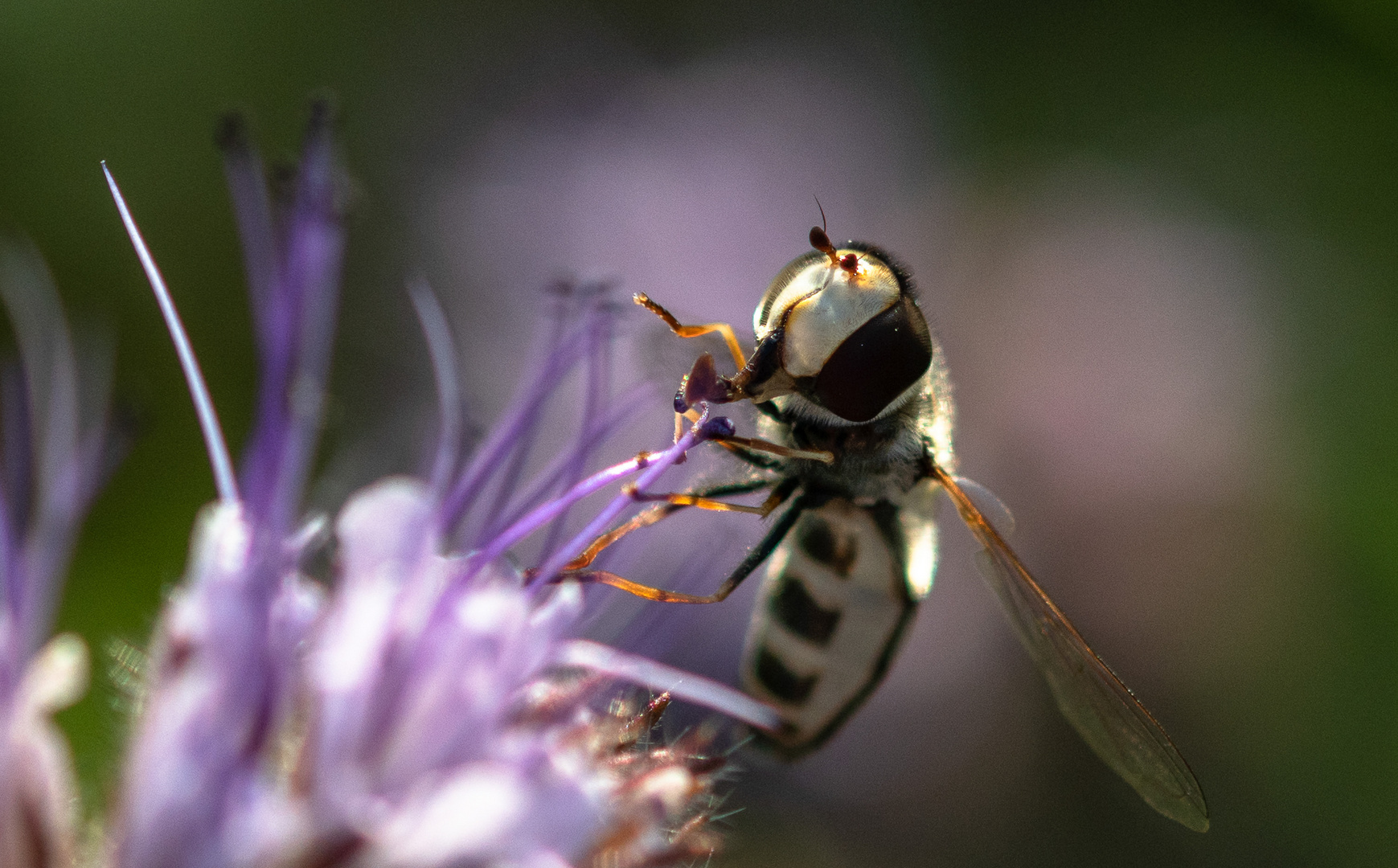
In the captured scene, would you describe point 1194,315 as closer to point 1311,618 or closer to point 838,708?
point 1311,618

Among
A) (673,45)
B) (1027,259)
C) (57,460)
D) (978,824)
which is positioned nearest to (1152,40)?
(1027,259)

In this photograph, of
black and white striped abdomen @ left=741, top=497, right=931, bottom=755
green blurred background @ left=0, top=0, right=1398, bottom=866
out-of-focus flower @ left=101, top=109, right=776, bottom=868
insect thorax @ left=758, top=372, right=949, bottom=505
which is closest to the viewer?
out-of-focus flower @ left=101, top=109, right=776, bottom=868

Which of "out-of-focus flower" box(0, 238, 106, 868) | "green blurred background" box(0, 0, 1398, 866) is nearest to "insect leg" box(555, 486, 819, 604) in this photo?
"out-of-focus flower" box(0, 238, 106, 868)

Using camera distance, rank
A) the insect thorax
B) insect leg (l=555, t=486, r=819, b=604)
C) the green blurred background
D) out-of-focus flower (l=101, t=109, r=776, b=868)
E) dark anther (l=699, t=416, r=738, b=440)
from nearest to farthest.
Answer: out-of-focus flower (l=101, t=109, r=776, b=868), dark anther (l=699, t=416, r=738, b=440), insect leg (l=555, t=486, r=819, b=604), the insect thorax, the green blurred background

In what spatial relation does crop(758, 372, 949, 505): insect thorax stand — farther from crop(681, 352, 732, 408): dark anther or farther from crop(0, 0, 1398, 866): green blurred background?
crop(0, 0, 1398, 866): green blurred background

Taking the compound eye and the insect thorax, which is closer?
the compound eye

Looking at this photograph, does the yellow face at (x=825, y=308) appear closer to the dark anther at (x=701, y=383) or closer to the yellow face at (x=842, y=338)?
the yellow face at (x=842, y=338)

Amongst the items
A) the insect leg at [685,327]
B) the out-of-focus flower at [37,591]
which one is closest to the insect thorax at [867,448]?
the insect leg at [685,327]
